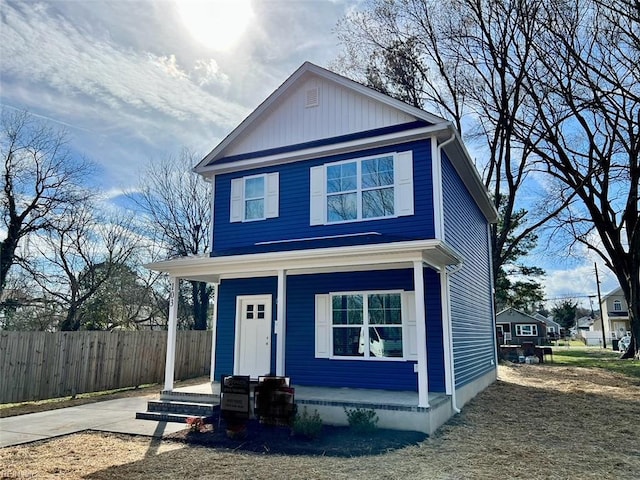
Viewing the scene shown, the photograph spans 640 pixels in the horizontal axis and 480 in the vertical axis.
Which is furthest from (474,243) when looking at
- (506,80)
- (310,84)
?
(506,80)

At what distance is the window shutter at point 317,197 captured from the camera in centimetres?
1059

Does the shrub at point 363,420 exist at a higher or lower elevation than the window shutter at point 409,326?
lower

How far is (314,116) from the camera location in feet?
36.9

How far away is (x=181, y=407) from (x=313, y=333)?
126 inches

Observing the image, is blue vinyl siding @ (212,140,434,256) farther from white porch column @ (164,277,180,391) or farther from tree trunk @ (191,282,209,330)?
tree trunk @ (191,282,209,330)

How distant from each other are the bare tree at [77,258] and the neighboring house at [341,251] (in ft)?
31.3

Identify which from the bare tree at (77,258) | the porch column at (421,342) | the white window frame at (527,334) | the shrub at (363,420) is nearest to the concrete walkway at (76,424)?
the shrub at (363,420)

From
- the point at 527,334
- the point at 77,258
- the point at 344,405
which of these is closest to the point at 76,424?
the point at 344,405

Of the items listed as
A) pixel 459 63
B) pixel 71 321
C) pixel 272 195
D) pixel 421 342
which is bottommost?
pixel 421 342

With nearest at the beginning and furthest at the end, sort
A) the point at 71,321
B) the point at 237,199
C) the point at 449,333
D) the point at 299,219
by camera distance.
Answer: the point at 449,333 < the point at 299,219 < the point at 237,199 < the point at 71,321

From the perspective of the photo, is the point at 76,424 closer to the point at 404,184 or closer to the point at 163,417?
the point at 163,417

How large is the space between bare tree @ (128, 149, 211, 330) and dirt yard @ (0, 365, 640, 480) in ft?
56.2

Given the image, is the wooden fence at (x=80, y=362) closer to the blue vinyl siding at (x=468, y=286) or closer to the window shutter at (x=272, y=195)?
the window shutter at (x=272, y=195)

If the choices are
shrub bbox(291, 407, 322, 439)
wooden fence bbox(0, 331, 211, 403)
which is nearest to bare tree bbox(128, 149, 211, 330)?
wooden fence bbox(0, 331, 211, 403)
